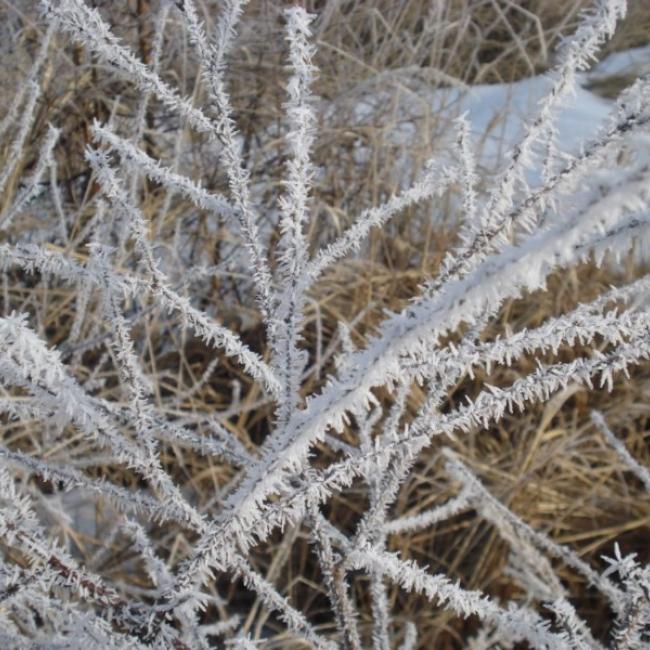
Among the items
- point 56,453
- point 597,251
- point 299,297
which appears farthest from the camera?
point 56,453

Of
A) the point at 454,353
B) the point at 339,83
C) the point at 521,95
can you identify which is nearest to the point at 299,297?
the point at 454,353

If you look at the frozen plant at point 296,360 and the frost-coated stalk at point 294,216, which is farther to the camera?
the frost-coated stalk at point 294,216

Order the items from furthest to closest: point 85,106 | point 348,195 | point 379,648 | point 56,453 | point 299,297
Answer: point 348,195 → point 85,106 → point 56,453 → point 379,648 → point 299,297

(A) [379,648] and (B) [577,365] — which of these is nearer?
(B) [577,365]

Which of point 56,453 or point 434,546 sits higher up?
point 434,546

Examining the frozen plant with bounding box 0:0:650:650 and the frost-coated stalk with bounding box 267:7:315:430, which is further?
the frost-coated stalk with bounding box 267:7:315:430

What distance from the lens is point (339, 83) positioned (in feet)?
7.25

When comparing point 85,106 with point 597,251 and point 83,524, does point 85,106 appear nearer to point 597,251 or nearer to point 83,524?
point 83,524

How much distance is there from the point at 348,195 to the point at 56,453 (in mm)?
997

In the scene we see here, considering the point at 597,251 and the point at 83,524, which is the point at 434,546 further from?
the point at 597,251

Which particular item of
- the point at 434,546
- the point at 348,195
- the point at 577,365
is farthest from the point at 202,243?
the point at 577,365

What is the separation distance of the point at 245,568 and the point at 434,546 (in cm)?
116

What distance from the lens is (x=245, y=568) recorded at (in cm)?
55

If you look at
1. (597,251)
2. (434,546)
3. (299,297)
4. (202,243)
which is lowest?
(434,546)
